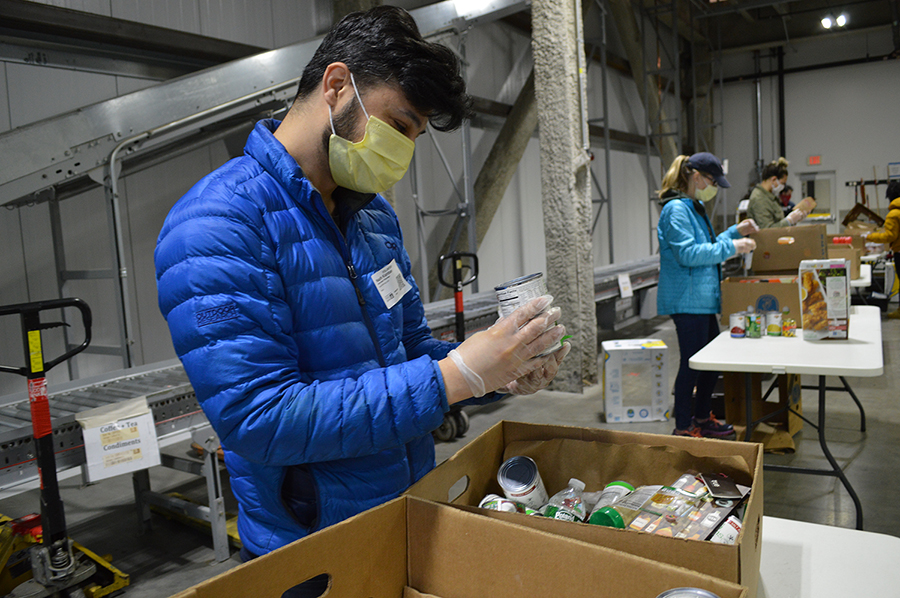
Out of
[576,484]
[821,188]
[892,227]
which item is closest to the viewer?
[576,484]

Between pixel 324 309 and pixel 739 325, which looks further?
pixel 739 325

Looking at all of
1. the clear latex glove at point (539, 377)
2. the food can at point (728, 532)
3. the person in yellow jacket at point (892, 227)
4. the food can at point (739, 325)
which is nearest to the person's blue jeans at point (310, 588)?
the clear latex glove at point (539, 377)

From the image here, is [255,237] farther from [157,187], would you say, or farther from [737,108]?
[737,108]

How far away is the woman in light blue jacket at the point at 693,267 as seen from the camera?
3.51 metres

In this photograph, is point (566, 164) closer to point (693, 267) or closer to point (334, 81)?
point (693, 267)

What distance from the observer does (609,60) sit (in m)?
10.1

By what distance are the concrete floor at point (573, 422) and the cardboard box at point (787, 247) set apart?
1141mm

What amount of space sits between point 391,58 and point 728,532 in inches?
34.0

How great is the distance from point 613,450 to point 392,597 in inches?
17.9

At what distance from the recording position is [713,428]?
12.1ft

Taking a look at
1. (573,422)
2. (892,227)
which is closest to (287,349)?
(573,422)

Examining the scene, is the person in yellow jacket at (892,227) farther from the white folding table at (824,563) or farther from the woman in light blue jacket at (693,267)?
the white folding table at (824,563)

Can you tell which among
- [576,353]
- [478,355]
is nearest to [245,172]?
[478,355]

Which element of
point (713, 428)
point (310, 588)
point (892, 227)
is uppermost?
point (892, 227)
